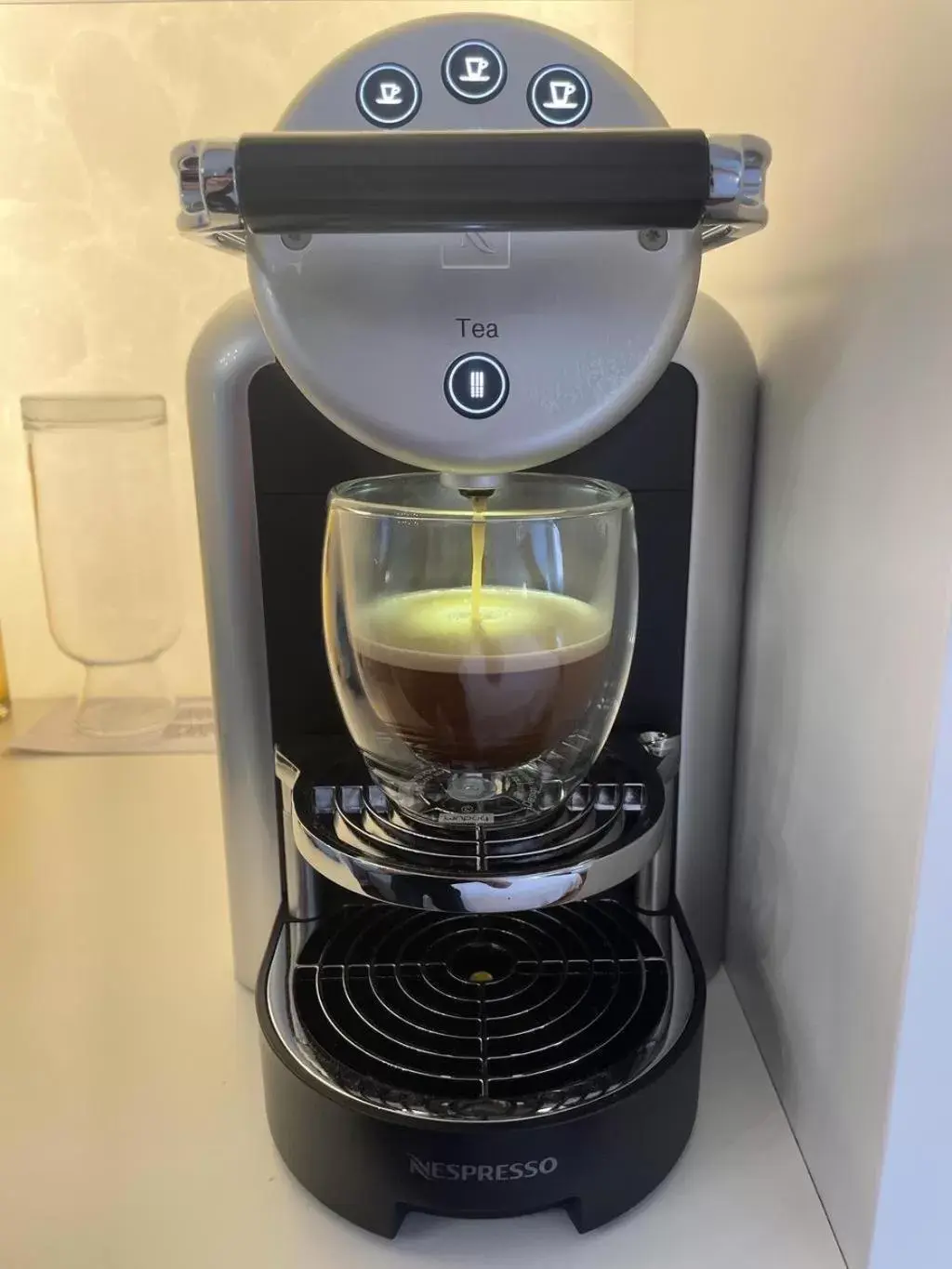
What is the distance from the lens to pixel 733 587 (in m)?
0.51

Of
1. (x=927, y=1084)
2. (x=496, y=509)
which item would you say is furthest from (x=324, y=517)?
(x=927, y=1084)

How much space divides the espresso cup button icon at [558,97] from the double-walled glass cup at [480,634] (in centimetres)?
13

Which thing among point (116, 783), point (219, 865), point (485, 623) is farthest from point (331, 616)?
point (116, 783)

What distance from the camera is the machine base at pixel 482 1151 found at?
0.40m

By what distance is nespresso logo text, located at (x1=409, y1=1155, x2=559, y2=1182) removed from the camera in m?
0.40

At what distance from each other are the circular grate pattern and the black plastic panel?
10 cm

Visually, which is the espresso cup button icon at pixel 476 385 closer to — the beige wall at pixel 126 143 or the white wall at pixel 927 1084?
the white wall at pixel 927 1084

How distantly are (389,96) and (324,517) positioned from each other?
18 centimetres

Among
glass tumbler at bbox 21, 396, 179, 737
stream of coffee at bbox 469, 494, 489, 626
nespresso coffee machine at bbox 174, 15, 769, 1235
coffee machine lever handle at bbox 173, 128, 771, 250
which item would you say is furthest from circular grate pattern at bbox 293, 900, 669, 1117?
glass tumbler at bbox 21, 396, 179, 737

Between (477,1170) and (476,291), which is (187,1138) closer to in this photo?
(477,1170)

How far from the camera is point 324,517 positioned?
1.61ft

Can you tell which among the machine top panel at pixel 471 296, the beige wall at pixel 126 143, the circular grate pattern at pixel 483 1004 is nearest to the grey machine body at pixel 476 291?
the machine top panel at pixel 471 296

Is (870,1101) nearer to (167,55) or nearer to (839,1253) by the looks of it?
(839,1253)

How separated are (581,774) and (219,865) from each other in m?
0.32
